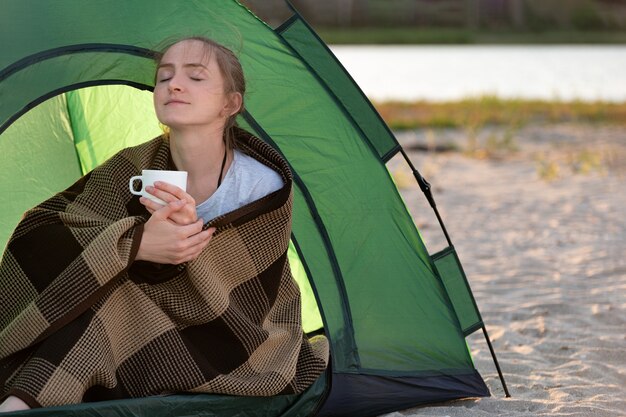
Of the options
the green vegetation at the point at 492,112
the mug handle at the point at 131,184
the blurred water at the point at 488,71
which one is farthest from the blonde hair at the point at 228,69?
the blurred water at the point at 488,71

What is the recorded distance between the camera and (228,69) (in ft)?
9.23

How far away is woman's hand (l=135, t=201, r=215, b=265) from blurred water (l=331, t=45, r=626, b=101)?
1009 cm

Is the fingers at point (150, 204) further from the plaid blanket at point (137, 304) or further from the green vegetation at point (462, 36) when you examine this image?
the green vegetation at point (462, 36)

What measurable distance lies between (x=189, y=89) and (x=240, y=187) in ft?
1.01

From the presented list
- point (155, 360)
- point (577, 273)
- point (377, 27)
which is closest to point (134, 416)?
point (155, 360)

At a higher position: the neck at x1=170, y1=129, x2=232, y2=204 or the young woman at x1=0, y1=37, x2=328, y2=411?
the neck at x1=170, y1=129, x2=232, y2=204

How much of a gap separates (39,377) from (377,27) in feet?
75.5

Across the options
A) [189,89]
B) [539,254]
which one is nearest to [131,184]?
[189,89]

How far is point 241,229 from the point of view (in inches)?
110

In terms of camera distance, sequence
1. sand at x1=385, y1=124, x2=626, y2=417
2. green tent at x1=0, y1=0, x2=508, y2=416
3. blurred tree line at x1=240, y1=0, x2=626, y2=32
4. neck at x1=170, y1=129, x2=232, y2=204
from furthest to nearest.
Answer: blurred tree line at x1=240, y1=0, x2=626, y2=32
sand at x1=385, y1=124, x2=626, y2=417
green tent at x1=0, y1=0, x2=508, y2=416
neck at x1=170, y1=129, x2=232, y2=204

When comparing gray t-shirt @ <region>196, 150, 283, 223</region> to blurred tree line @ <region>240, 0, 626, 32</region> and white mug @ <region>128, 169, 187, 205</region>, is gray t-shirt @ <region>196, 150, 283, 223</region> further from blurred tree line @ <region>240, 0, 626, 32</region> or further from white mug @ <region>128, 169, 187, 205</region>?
blurred tree line @ <region>240, 0, 626, 32</region>

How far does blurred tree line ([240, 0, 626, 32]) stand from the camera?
75.7 ft

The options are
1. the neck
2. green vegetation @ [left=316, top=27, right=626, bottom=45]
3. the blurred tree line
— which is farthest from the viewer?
green vegetation @ [left=316, top=27, right=626, bottom=45]

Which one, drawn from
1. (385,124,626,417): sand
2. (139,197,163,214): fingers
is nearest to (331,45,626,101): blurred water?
(385,124,626,417): sand
